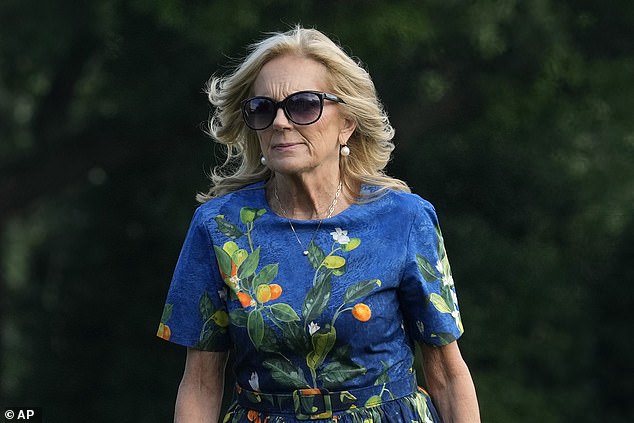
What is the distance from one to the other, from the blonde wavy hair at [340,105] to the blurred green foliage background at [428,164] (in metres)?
5.24

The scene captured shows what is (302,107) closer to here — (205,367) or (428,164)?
(205,367)

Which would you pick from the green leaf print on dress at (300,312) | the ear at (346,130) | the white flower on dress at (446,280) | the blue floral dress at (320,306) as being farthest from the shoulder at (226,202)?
the white flower on dress at (446,280)

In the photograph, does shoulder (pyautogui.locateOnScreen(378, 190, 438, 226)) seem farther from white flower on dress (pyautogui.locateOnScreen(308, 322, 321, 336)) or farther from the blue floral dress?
white flower on dress (pyautogui.locateOnScreen(308, 322, 321, 336))

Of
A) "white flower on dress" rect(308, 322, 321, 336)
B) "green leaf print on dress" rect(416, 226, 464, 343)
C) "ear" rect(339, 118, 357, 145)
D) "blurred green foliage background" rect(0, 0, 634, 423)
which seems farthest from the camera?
"blurred green foliage background" rect(0, 0, 634, 423)

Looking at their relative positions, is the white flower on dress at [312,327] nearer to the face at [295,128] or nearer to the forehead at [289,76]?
the face at [295,128]

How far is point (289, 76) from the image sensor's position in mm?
3168

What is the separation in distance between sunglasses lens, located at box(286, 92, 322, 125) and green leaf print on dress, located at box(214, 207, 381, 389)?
282 mm

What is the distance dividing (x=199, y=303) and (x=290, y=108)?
49 centimetres

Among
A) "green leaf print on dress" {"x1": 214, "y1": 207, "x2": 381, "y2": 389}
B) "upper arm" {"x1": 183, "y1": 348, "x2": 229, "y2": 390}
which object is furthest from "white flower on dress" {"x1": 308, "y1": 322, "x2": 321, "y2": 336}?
"upper arm" {"x1": 183, "y1": 348, "x2": 229, "y2": 390}

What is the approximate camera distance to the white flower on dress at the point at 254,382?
311cm

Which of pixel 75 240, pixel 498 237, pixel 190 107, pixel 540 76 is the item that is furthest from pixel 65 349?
pixel 540 76

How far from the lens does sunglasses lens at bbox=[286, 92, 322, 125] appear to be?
10.3ft

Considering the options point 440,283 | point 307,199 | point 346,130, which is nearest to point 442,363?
point 440,283

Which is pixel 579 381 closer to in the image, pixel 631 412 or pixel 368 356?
pixel 631 412
